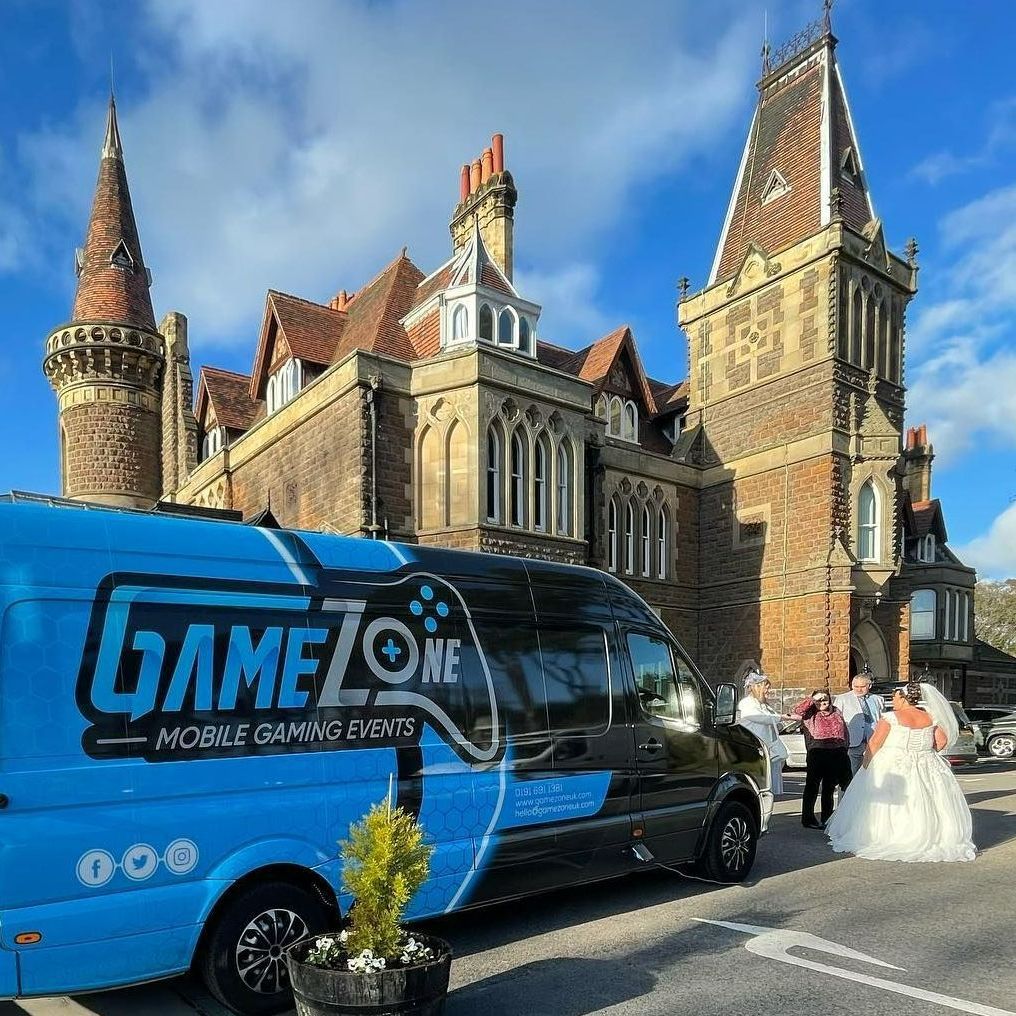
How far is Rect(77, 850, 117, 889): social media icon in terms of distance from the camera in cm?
391

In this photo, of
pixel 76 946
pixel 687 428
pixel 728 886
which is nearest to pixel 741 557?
pixel 687 428

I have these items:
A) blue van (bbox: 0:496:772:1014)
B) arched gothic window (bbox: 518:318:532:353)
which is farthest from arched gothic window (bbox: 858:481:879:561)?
blue van (bbox: 0:496:772:1014)

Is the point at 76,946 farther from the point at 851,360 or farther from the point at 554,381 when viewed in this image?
the point at 851,360

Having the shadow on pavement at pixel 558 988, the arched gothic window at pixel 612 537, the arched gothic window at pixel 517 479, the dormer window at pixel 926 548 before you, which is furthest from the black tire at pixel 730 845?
the dormer window at pixel 926 548

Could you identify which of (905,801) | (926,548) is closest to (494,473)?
(905,801)

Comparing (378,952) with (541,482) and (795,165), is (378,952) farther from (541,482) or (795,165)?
(795,165)

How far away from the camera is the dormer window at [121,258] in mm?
29547

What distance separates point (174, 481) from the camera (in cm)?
2867

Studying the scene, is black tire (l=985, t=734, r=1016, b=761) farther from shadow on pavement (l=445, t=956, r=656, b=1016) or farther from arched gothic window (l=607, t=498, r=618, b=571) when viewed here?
shadow on pavement (l=445, t=956, r=656, b=1016)

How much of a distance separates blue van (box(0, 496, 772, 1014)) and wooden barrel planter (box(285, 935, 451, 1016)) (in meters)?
0.88

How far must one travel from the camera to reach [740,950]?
17.3ft

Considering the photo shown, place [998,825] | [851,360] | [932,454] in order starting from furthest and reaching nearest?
[932,454] → [851,360] → [998,825]

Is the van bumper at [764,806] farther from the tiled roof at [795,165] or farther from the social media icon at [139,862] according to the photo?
the tiled roof at [795,165]

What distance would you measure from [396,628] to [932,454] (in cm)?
3918
